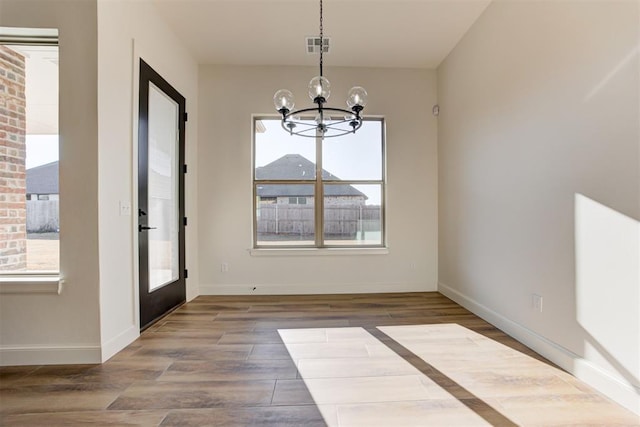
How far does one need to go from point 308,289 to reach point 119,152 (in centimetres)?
269

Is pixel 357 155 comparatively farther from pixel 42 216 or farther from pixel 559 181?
pixel 42 216

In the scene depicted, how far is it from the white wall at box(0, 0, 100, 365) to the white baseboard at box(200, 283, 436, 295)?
5.97 ft

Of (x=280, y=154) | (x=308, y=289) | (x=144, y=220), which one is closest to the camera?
(x=144, y=220)

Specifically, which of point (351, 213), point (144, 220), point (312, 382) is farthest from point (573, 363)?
point (144, 220)

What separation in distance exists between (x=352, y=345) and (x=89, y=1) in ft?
11.0

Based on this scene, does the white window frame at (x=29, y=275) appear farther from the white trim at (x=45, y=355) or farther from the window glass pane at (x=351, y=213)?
the window glass pane at (x=351, y=213)

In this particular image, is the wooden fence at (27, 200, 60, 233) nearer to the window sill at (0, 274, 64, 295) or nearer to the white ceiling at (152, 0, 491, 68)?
the window sill at (0, 274, 64, 295)

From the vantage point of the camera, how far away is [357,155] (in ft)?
13.7

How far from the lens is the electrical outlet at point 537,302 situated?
2.29 m

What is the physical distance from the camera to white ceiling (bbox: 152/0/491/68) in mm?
2883

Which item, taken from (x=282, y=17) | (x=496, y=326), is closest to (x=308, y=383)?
(x=496, y=326)

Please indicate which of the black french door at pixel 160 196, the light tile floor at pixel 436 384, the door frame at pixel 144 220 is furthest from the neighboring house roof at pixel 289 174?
the light tile floor at pixel 436 384

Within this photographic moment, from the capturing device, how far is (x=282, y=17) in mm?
3033

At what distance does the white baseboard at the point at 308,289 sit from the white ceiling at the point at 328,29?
9.98ft
